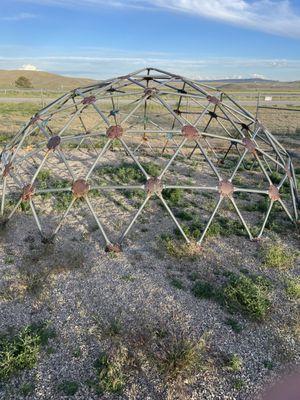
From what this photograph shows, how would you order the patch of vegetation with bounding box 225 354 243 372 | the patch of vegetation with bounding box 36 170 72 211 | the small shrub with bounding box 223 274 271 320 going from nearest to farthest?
the patch of vegetation with bounding box 225 354 243 372 < the small shrub with bounding box 223 274 271 320 < the patch of vegetation with bounding box 36 170 72 211

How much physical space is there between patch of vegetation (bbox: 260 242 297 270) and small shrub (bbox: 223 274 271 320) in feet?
3.49

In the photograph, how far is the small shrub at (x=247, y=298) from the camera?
670 cm

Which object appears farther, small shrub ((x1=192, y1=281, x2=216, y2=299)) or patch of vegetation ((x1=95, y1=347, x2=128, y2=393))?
small shrub ((x1=192, y1=281, x2=216, y2=299))

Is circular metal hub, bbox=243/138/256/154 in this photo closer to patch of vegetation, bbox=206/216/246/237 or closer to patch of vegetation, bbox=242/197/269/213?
patch of vegetation, bbox=206/216/246/237

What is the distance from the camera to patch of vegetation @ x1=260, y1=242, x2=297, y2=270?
27.6 feet

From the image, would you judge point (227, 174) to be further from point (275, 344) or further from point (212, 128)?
point (212, 128)

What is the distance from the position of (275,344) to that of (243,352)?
0.59m

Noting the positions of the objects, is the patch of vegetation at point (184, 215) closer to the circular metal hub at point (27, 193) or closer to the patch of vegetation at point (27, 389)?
the circular metal hub at point (27, 193)

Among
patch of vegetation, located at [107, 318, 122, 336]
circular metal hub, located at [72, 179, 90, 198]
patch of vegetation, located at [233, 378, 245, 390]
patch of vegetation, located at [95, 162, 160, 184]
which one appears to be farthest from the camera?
patch of vegetation, located at [95, 162, 160, 184]

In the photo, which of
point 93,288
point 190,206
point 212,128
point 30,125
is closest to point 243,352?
point 93,288

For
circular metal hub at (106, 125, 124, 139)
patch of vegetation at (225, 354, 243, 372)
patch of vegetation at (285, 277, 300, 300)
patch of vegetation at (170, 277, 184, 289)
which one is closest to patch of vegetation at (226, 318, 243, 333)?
patch of vegetation at (225, 354, 243, 372)

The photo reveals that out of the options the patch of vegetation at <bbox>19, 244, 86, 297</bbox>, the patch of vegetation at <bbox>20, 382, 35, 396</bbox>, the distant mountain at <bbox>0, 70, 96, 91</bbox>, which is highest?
the distant mountain at <bbox>0, 70, 96, 91</bbox>

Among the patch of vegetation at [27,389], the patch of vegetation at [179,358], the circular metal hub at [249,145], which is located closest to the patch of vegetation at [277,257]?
the circular metal hub at [249,145]

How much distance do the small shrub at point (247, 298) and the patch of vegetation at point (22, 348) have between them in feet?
10.3
